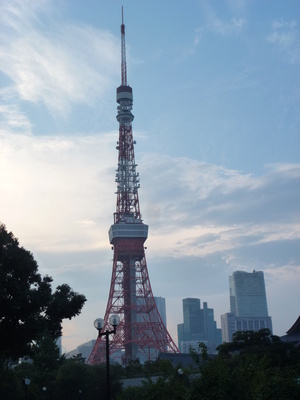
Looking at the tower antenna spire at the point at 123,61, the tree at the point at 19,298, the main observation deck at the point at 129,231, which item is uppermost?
the tower antenna spire at the point at 123,61

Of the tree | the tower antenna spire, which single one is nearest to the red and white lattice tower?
the tower antenna spire

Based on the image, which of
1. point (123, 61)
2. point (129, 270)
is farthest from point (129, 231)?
point (123, 61)

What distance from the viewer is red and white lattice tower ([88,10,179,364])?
80438 mm

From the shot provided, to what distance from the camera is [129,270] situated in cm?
8581

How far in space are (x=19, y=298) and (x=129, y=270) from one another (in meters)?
63.2

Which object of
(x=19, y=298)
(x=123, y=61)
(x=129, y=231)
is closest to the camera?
(x=19, y=298)

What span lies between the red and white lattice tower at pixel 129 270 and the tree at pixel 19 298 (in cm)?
5538

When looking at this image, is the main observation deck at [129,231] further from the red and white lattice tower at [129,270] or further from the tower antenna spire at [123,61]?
the tower antenna spire at [123,61]

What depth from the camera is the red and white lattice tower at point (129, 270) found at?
80.4m

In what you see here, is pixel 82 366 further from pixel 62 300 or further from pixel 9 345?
pixel 9 345

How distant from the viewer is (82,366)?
41.1m

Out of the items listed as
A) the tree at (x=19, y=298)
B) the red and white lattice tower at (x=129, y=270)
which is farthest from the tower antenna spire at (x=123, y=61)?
the tree at (x=19, y=298)

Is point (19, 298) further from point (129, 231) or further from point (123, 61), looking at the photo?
point (123, 61)

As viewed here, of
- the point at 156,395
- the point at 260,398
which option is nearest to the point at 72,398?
the point at 156,395
